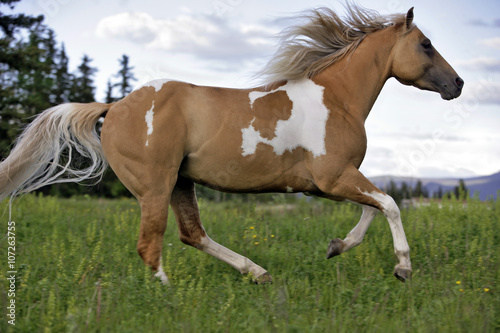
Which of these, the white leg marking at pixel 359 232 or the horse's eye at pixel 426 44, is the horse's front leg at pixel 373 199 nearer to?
the white leg marking at pixel 359 232

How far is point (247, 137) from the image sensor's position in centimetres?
441

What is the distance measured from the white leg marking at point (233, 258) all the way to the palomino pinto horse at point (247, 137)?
10 mm

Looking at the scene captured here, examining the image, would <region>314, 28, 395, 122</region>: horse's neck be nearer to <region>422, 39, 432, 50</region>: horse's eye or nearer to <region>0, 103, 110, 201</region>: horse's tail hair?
<region>422, 39, 432, 50</region>: horse's eye

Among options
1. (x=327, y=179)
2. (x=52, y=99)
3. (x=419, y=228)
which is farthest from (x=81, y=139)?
(x=52, y=99)

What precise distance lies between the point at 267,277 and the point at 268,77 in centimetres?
185

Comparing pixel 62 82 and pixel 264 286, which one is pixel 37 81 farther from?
pixel 264 286

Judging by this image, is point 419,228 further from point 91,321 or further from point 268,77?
point 91,321

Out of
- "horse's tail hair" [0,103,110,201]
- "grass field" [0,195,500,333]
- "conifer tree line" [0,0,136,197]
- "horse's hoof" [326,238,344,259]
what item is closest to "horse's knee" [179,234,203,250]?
"grass field" [0,195,500,333]

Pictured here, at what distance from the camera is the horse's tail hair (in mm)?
4730

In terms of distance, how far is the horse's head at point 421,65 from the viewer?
4.89 metres

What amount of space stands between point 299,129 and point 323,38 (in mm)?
1134

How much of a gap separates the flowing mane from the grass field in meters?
1.88

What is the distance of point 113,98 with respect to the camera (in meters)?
36.4

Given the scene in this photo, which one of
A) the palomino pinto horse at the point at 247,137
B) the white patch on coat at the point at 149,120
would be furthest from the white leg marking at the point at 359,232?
the white patch on coat at the point at 149,120
